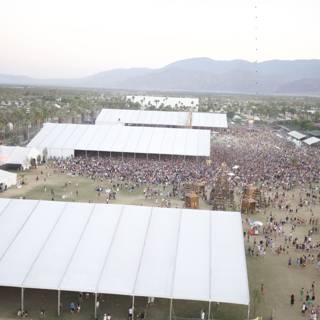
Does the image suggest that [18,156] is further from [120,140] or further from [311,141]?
[311,141]

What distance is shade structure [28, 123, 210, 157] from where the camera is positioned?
48188mm

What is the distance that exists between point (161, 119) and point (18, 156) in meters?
33.2

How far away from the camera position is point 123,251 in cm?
1869

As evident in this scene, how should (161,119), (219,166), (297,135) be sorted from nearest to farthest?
1. (219,166)
2. (297,135)
3. (161,119)

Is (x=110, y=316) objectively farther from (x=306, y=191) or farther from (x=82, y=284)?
(x=306, y=191)

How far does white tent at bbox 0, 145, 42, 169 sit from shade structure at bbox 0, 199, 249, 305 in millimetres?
21149

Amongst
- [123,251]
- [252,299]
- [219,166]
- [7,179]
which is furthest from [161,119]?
[252,299]

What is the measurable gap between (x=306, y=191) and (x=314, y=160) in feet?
45.2

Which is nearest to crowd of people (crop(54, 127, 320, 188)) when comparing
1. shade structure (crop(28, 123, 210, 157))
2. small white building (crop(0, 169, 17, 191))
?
shade structure (crop(28, 123, 210, 157))

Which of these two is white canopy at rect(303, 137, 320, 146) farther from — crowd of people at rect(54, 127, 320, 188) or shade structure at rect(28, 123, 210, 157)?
shade structure at rect(28, 123, 210, 157)

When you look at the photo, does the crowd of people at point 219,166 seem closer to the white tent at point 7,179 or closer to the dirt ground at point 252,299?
the white tent at point 7,179

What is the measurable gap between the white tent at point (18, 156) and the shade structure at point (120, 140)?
3833 mm

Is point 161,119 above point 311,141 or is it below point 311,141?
above

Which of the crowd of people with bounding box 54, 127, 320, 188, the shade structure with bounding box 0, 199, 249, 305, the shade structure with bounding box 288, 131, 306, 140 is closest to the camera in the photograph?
the shade structure with bounding box 0, 199, 249, 305
